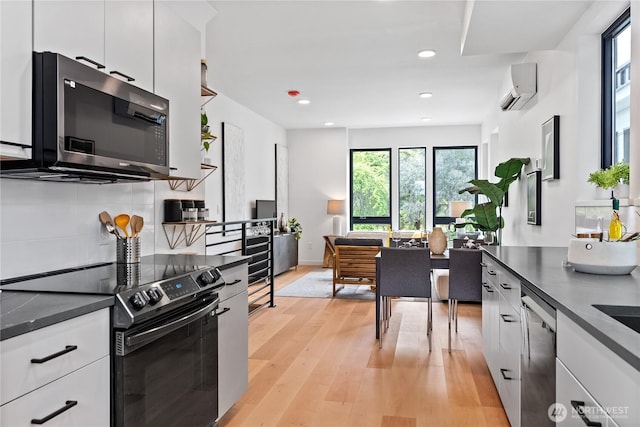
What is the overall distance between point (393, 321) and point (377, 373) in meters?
1.56

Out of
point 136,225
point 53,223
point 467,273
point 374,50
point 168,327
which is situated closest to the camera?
point 168,327

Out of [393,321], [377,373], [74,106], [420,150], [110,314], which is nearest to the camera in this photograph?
Result: [110,314]

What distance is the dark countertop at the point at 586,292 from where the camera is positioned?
101 cm

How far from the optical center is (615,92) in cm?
288

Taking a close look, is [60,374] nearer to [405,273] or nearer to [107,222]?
[107,222]

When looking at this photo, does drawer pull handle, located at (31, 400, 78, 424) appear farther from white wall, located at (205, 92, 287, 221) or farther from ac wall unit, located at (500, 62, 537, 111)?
white wall, located at (205, 92, 287, 221)

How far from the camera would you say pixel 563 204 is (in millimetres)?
3389

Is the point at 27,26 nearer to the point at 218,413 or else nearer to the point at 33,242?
the point at 33,242

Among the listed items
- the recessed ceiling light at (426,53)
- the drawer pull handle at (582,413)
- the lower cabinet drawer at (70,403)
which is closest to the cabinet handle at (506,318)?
the drawer pull handle at (582,413)

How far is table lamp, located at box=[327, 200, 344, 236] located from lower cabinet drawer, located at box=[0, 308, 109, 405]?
24.0 feet

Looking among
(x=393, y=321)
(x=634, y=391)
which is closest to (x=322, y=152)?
(x=393, y=321)

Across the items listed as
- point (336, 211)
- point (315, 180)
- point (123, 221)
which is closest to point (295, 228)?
point (336, 211)

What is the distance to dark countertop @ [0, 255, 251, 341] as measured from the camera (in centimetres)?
122

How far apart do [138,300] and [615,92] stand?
9.89ft
